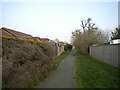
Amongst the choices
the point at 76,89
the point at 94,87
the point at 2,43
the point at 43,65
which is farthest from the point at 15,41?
the point at 94,87

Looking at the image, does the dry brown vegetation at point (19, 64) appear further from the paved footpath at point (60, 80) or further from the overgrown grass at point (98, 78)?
the overgrown grass at point (98, 78)

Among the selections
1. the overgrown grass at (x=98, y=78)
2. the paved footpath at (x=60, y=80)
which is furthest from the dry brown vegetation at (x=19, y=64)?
the overgrown grass at (x=98, y=78)

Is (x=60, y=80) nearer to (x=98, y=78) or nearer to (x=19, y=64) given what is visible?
(x=98, y=78)

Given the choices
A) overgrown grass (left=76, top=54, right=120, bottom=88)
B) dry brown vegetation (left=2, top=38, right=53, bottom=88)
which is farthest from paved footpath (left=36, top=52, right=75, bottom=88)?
dry brown vegetation (left=2, top=38, right=53, bottom=88)

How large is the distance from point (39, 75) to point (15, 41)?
2193 millimetres

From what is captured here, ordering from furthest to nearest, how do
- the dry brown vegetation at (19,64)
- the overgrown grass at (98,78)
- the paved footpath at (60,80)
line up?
1. the paved footpath at (60,80)
2. the overgrown grass at (98,78)
3. the dry brown vegetation at (19,64)

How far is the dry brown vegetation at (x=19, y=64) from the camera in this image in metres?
3.26

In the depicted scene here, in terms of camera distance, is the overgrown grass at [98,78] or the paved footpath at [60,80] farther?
the paved footpath at [60,80]

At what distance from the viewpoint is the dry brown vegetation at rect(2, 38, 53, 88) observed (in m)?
3.26

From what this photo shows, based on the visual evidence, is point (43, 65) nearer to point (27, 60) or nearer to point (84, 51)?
point (27, 60)

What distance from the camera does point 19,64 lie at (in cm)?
Result: 417

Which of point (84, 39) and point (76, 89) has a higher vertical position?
point (84, 39)

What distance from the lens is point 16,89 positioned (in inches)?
129

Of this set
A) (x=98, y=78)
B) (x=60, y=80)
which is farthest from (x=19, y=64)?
(x=98, y=78)
